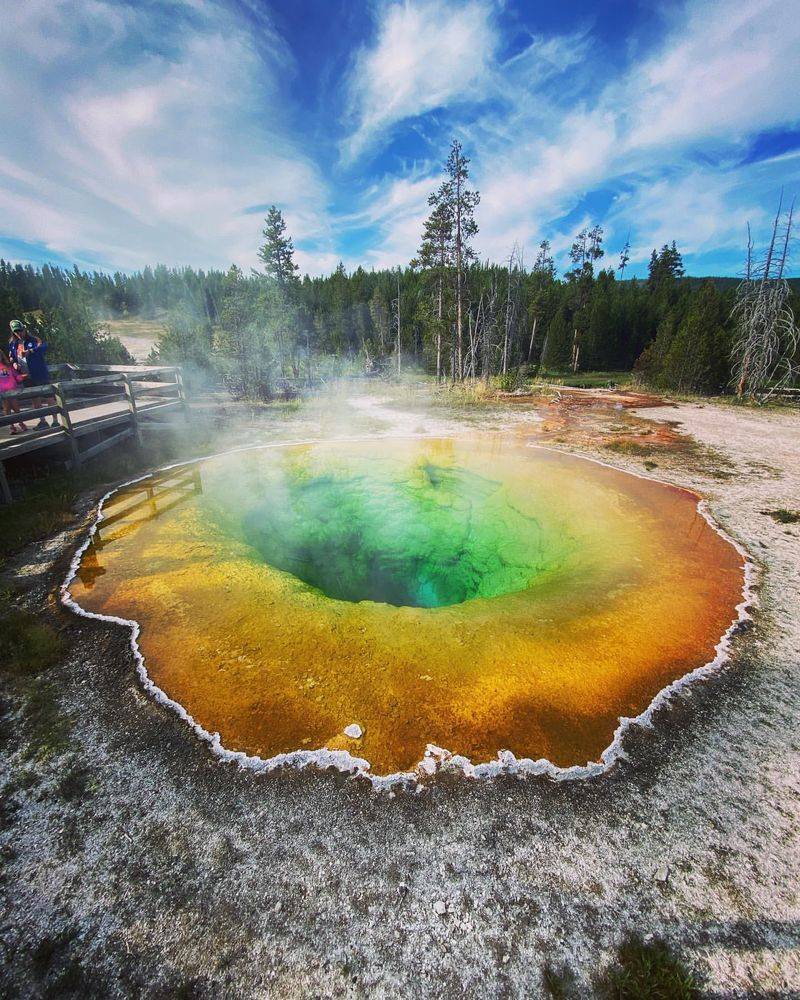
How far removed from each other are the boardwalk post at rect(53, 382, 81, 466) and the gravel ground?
671 centimetres

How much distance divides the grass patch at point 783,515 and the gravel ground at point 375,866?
15.7ft

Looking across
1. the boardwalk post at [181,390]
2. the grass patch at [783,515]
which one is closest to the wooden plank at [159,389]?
the boardwalk post at [181,390]

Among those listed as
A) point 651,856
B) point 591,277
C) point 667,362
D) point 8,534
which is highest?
point 591,277

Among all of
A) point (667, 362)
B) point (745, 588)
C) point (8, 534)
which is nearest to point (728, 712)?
point (745, 588)

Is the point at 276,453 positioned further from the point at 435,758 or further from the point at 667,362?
the point at 667,362

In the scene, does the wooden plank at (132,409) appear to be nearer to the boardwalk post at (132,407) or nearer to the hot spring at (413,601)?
the boardwalk post at (132,407)

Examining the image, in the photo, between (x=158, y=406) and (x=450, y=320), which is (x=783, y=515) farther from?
(x=450, y=320)

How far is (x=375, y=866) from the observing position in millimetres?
2506

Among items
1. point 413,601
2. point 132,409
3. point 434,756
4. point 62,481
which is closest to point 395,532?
point 413,601

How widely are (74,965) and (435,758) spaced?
7.18 feet

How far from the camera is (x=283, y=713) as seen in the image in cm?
349

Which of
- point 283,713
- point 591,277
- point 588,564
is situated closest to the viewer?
point 283,713

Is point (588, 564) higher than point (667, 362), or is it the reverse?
point (667, 362)

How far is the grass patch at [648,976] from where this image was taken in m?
2.00
